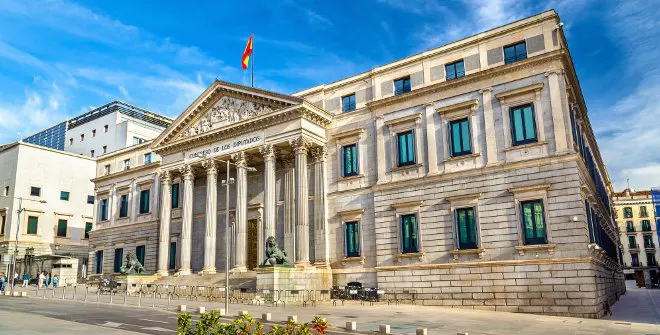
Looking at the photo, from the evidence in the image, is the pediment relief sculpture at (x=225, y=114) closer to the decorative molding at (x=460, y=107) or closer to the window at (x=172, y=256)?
the window at (x=172, y=256)

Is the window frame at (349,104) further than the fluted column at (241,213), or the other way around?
the window frame at (349,104)

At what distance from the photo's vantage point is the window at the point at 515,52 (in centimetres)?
3062

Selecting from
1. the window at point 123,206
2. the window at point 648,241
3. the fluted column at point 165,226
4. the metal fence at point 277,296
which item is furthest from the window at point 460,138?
the window at point 648,241

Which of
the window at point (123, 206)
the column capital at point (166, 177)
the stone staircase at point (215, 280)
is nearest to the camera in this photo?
the stone staircase at point (215, 280)

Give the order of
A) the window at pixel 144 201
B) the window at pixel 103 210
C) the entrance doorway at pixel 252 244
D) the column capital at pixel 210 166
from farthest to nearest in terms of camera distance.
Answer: the window at pixel 103 210, the window at pixel 144 201, the column capital at pixel 210 166, the entrance doorway at pixel 252 244

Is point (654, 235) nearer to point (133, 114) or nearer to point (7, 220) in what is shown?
point (133, 114)

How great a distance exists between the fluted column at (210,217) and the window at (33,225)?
106 ft

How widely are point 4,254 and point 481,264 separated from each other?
54.3 metres

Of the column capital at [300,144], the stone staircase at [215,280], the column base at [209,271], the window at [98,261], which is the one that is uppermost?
the column capital at [300,144]

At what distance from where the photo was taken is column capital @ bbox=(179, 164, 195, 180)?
41.9 meters

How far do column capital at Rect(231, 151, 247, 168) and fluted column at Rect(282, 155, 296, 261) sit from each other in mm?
3059

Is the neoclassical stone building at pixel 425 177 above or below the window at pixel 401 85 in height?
below

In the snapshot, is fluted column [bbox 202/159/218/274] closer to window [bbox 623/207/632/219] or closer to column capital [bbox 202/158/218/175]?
column capital [bbox 202/158/218/175]

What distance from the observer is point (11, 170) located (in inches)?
2420
